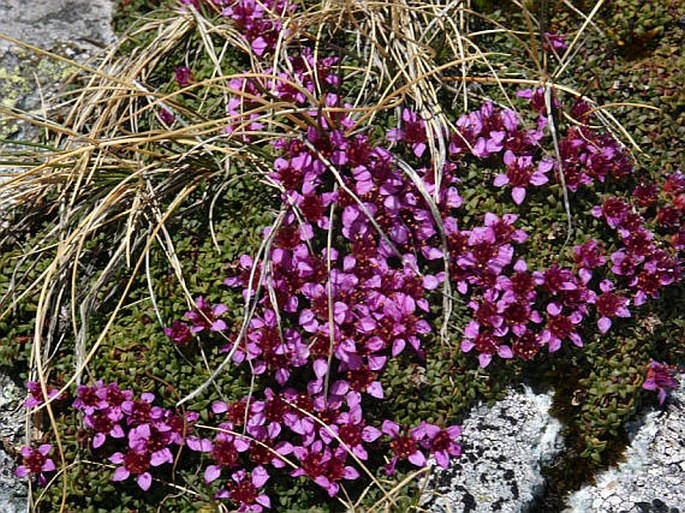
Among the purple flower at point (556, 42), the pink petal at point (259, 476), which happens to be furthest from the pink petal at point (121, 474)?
the purple flower at point (556, 42)

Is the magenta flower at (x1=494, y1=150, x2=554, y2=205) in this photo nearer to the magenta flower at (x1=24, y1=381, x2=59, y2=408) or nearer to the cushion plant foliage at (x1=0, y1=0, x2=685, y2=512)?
the cushion plant foliage at (x1=0, y1=0, x2=685, y2=512)

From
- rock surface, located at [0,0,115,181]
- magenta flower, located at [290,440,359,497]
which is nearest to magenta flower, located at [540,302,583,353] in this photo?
magenta flower, located at [290,440,359,497]

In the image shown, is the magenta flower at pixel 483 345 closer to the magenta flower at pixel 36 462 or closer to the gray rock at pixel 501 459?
the gray rock at pixel 501 459

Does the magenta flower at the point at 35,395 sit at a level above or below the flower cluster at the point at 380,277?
below

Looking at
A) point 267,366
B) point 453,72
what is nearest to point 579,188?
point 453,72

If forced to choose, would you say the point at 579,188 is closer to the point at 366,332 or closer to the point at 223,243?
the point at 366,332
